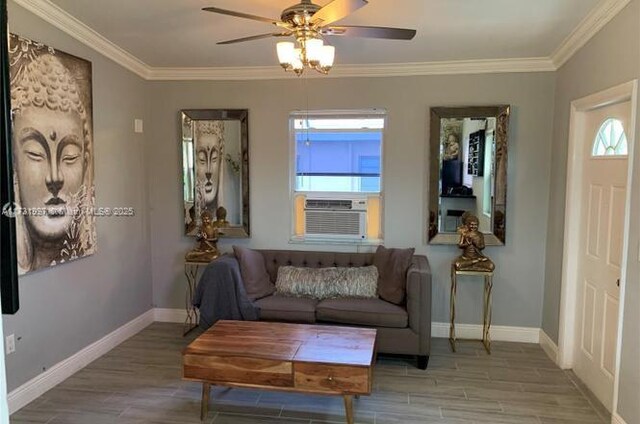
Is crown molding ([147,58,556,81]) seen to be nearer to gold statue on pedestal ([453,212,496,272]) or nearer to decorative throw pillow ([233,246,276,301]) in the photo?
gold statue on pedestal ([453,212,496,272])

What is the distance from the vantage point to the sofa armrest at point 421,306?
3.55m

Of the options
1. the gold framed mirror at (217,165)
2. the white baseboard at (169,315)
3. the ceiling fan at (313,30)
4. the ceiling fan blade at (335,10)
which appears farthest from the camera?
the white baseboard at (169,315)

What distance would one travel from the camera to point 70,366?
3459 mm

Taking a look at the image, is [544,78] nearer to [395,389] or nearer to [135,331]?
[395,389]

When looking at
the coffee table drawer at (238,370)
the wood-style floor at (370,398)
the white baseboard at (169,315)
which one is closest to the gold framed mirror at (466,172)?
the wood-style floor at (370,398)

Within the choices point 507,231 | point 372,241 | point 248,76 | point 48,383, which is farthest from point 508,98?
point 48,383

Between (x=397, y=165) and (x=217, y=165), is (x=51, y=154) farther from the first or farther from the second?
(x=397, y=165)

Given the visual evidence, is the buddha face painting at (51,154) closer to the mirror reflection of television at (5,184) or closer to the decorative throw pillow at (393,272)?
the mirror reflection of television at (5,184)

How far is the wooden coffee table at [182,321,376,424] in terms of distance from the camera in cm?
263

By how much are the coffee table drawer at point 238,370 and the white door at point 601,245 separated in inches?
81.1

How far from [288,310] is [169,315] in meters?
1.64

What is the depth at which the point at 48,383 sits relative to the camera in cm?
322

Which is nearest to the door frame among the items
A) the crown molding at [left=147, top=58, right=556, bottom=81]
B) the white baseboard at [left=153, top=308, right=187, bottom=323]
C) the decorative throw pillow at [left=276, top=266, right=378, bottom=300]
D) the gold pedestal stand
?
the crown molding at [left=147, top=58, right=556, bottom=81]

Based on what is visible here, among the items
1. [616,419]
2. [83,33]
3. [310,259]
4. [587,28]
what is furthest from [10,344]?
[587,28]
